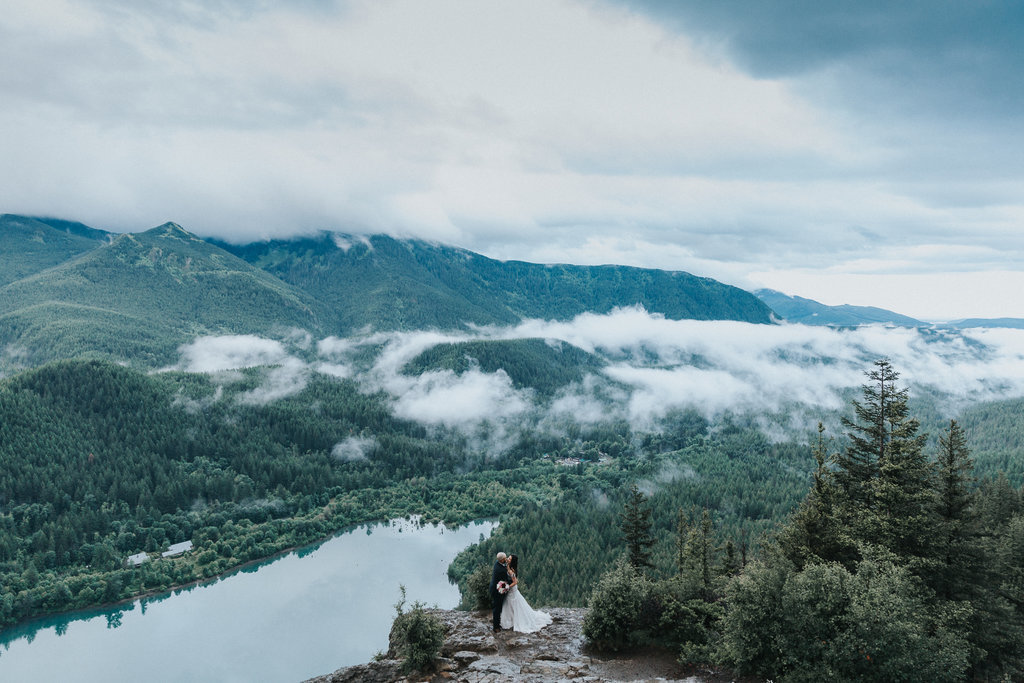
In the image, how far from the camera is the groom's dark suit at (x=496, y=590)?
23375 mm

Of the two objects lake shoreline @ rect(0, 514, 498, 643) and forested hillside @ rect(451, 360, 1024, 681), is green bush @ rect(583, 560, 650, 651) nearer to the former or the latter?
forested hillside @ rect(451, 360, 1024, 681)

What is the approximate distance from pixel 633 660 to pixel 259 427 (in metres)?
164

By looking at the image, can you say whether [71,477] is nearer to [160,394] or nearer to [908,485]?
[160,394]

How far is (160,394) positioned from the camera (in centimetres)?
15438

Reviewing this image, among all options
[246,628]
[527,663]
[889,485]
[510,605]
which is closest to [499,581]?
[510,605]

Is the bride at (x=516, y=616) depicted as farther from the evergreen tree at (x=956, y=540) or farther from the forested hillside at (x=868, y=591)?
the evergreen tree at (x=956, y=540)

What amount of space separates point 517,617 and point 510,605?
61cm

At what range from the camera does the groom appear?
23.3 m

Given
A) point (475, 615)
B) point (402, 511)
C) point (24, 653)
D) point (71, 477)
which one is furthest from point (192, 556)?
point (475, 615)

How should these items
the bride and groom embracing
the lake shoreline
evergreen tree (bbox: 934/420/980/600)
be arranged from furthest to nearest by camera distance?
the lake shoreline
the bride and groom embracing
evergreen tree (bbox: 934/420/980/600)

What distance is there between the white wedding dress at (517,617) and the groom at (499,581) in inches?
11.8

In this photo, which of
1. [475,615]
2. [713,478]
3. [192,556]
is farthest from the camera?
[713,478]

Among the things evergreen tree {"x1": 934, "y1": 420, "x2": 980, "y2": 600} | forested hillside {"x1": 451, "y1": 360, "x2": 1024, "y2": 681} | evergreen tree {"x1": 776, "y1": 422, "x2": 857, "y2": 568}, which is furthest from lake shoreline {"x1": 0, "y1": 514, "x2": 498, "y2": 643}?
evergreen tree {"x1": 934, "y1": 420, "x2": 980, "y2": 600}

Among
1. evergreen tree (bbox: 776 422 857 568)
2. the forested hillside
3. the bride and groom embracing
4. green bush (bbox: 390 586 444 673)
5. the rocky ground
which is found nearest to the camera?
the forested hillside
